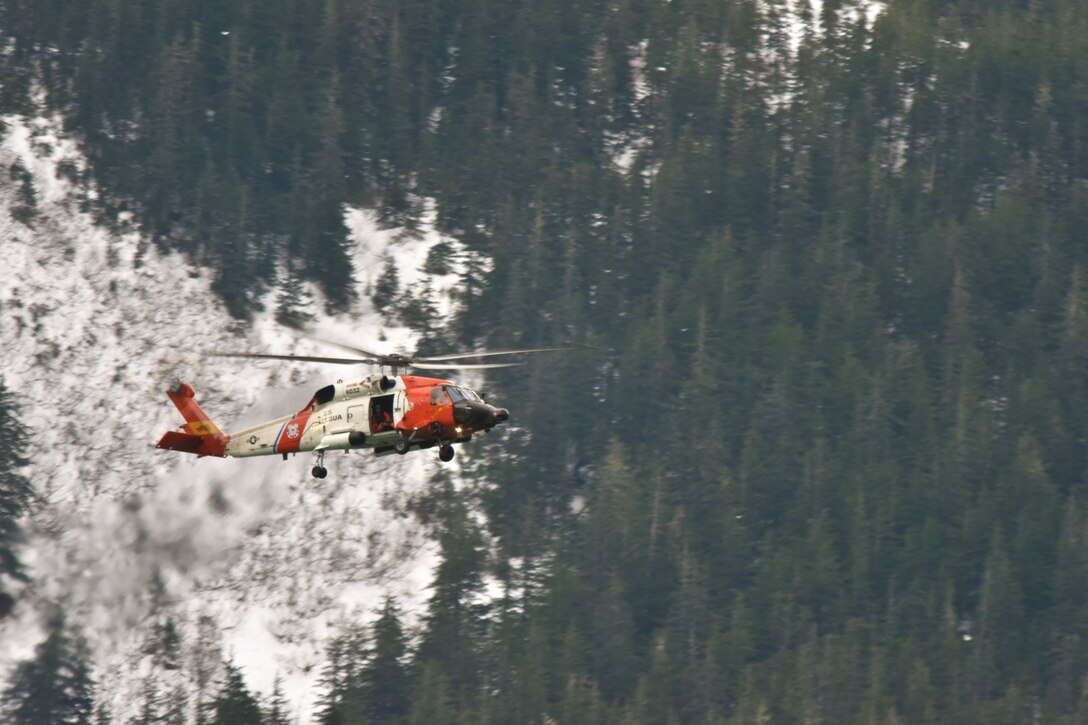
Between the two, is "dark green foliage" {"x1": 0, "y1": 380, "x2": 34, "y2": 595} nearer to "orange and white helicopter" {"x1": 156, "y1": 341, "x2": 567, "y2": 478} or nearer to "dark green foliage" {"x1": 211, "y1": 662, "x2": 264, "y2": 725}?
"dark green foliage" {"x1": 211, "y1": 662, "x2": 264, "y2": 725}

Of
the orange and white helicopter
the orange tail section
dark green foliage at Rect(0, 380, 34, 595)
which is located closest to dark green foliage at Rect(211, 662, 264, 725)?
dark green foliage at Rect(0, 380, 34, 595)

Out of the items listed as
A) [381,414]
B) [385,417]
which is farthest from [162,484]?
[385,417]

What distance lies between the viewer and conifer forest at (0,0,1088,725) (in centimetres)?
10944

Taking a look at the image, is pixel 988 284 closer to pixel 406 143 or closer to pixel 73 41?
pixel 406 143

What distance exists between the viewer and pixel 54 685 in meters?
93.3

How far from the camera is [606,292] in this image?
137 m

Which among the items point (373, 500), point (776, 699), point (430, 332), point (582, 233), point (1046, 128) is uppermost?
point (1046, 128)

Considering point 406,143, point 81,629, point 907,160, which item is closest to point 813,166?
point 907,160

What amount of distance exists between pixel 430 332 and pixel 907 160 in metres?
55.5

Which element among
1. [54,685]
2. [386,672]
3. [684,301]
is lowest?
[386,672]

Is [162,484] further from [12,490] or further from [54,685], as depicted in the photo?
[54,685]

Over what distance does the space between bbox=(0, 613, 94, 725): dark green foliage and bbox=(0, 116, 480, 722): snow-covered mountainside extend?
2.74 feet

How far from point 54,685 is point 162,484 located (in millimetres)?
11427

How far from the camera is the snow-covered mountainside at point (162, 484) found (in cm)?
9538
